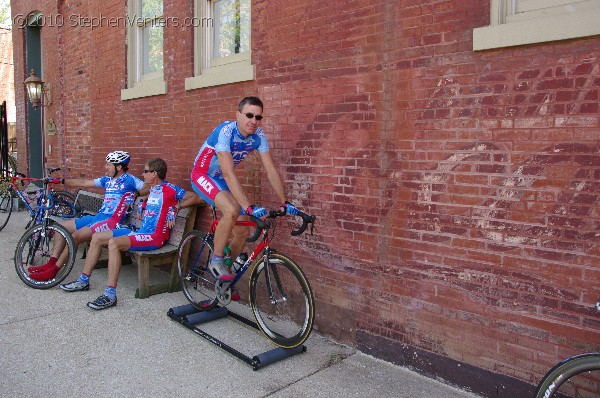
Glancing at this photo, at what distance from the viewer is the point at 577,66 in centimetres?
289

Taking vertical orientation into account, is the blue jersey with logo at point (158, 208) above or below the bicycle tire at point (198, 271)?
above

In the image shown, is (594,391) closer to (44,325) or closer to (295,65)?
(295,65)

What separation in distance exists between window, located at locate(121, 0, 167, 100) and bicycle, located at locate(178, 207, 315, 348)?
9.37ft

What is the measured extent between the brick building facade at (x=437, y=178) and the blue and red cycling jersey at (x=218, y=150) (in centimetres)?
43

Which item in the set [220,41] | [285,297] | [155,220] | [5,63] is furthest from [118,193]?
[5,63]

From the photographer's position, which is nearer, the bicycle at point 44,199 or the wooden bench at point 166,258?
the wooden bench at point 166,258

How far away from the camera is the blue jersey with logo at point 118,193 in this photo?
20.1 feet

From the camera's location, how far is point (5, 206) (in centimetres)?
1073

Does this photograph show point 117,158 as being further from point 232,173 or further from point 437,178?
point 437,178

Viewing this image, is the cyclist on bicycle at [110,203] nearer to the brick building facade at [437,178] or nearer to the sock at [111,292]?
the sock at [111,292]

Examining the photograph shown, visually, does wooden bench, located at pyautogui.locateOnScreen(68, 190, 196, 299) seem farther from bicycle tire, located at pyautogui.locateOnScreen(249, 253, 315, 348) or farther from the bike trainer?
bicycle tire, located at pyautogui.locateOnScreen(249, 253, 315, 348)

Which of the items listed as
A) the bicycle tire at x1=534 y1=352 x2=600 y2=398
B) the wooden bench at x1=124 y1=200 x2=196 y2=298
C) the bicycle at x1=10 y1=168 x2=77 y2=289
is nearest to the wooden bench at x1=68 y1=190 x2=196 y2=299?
the wooden bench at x1=124 y1=200 x2=196 y2=298

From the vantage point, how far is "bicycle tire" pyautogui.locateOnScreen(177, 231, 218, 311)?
191 inches

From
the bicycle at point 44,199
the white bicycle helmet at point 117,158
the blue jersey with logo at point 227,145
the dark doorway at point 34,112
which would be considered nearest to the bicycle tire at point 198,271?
the blue jersey with logo at point 227,145
